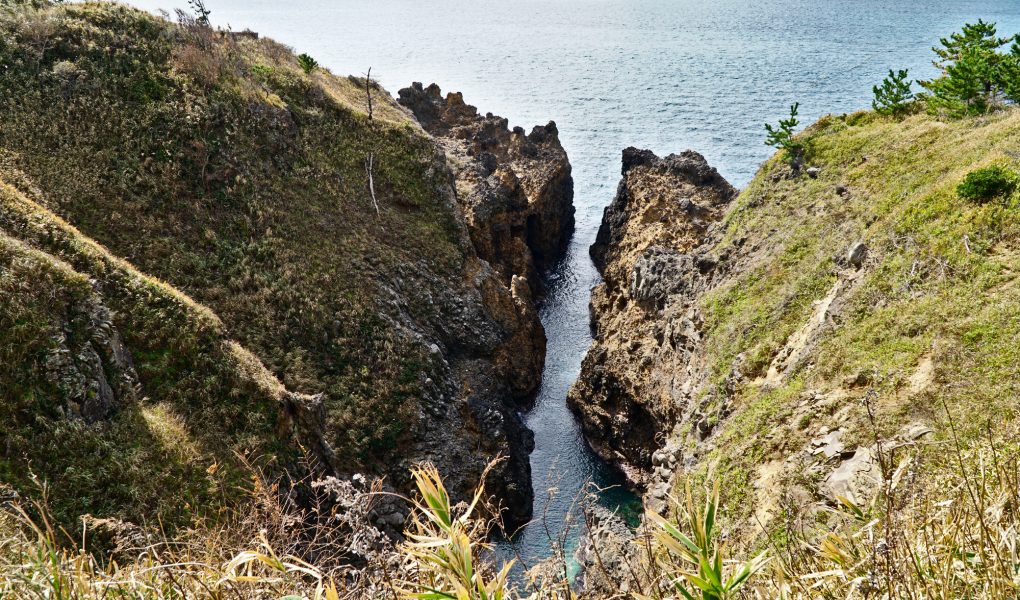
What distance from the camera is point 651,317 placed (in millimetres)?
35750

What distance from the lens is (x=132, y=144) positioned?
3116 cm

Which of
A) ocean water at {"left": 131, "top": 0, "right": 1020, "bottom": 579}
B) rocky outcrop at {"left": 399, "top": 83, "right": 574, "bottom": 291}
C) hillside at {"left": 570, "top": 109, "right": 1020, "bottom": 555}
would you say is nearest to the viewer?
hillside at {"left": 570, "top": 109, "right": 1020, "bottom": 555}

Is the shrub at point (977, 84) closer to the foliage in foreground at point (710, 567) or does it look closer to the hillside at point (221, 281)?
the hillside at point (221, 281)

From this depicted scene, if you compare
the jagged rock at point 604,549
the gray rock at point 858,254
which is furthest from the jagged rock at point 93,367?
the gray rock at point 858,254

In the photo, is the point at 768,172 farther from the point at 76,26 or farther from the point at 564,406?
the point at 76,26

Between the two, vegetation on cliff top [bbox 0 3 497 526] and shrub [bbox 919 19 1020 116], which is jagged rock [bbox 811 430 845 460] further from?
shrub [bbox 919 19 1020 116]

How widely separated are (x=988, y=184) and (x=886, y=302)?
482 cm

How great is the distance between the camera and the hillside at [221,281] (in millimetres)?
19141

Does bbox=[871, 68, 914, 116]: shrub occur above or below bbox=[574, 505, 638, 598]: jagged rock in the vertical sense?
above

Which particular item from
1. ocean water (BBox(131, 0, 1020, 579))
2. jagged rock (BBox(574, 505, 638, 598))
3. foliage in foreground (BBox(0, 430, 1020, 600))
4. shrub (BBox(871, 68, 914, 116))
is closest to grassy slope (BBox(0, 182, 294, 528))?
jagged rock (BBox(574, 505, 638, 598))

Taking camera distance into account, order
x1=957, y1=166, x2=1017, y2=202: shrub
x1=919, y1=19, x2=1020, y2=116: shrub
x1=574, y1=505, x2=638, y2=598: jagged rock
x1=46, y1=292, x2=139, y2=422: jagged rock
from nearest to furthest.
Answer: x1=574, y1=505, x2=638, y2=598: jagged rock, x1=957, y1=166, x2=1017, y2=202: shrub, x1=46, y1=292, x2=139, y2=422: jagged rock, x1=919, y1=19, x2=1020, y2=116: shrub

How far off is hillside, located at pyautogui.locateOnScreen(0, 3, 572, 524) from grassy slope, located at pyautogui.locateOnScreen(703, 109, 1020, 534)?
1563 centimetres

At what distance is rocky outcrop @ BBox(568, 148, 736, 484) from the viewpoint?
2936cm

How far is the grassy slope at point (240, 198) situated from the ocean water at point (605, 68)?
1252 centimetres
